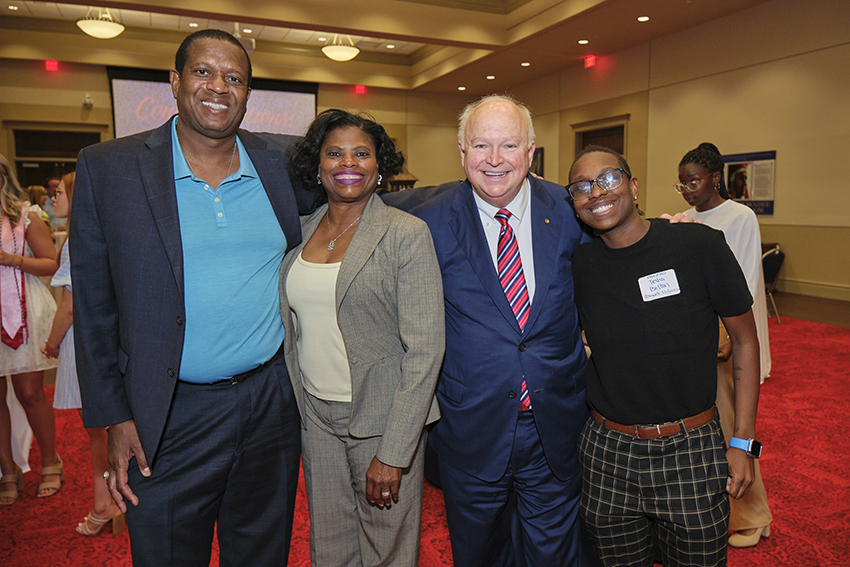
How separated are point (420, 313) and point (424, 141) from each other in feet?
45.7

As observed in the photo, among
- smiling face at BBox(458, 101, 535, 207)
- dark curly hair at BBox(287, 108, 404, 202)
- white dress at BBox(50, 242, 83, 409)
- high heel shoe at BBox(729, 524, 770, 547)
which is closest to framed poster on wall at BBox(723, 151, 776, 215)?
high heel shoe at BBox(729, 524, 770, 547)

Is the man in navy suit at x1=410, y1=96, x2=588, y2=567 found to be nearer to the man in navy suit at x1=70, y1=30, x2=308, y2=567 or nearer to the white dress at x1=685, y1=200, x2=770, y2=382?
the man in navy suit at x1=70, y1=30, x2=308, y2=567

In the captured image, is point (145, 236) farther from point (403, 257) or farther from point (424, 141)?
point (424, 141)

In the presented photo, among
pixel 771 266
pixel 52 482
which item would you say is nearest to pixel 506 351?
pixel 52 482

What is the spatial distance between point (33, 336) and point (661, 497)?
3.31 meters

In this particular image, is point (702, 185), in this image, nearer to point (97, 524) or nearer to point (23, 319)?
point (97, 524)

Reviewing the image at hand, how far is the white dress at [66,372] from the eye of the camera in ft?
8.63

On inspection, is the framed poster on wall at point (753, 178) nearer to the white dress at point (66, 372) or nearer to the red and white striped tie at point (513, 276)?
the red and white striped tie at point (513, 276)

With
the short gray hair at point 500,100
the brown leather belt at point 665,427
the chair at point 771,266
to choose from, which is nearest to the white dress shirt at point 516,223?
the short gray hair at point 500,100

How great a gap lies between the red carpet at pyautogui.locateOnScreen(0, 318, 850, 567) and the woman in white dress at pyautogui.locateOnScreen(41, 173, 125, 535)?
9 centimetres

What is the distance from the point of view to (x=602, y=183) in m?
1.70

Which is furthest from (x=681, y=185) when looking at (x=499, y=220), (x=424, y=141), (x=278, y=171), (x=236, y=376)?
(x=424, y=141)

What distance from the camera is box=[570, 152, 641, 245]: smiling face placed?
168 cm

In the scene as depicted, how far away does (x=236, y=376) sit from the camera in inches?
68.1
